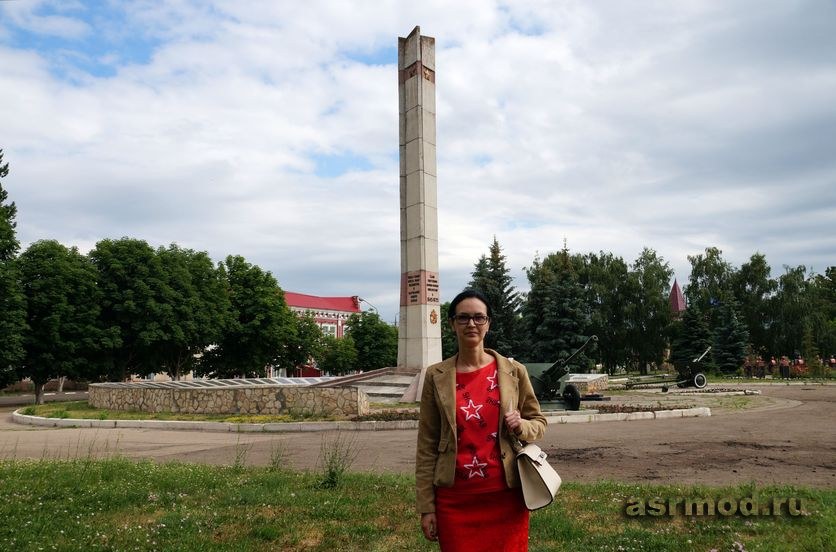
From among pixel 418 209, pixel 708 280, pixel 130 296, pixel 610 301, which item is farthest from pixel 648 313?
pixel 130 296

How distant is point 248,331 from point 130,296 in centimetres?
1149

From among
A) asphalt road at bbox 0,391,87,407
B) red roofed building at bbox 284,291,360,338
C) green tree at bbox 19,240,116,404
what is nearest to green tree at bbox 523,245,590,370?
green tree at bbox 19,240,116,404

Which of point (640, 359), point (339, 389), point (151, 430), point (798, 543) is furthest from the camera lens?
point (640, 359)

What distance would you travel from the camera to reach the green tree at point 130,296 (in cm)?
3438

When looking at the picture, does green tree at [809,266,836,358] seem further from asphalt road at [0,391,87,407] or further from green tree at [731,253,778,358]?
asphalt road at [0,391,87,407]

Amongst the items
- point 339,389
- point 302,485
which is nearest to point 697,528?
point 302,485

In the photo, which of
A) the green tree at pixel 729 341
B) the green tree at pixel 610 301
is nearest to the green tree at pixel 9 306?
the green tree at pixel 610 301

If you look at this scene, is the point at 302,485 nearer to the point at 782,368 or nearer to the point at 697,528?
the point at 697,528

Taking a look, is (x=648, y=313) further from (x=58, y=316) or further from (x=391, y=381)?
(x=58, y=316)

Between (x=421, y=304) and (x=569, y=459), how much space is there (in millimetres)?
15970

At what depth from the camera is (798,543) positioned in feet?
14.6

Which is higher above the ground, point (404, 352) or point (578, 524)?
point (404, 352)

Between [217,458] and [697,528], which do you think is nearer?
[697,528]

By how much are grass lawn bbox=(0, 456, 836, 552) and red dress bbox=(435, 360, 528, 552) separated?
2.13 meters
